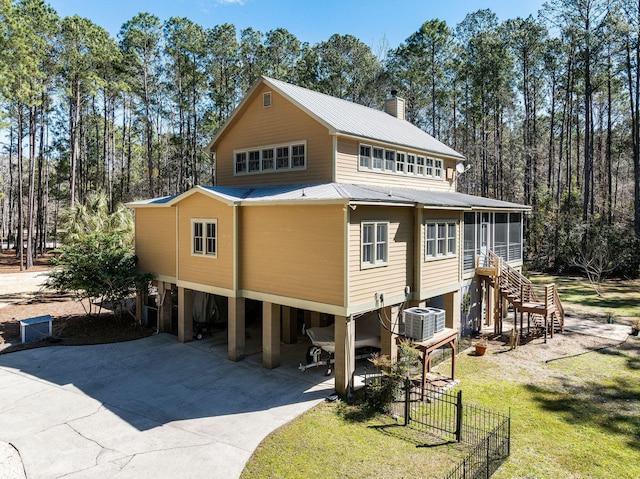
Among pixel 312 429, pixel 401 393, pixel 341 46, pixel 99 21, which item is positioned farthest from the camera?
pixel 341 46

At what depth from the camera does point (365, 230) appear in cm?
1238

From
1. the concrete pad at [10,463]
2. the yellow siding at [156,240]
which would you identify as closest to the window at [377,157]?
the yellow siding at [156,240]

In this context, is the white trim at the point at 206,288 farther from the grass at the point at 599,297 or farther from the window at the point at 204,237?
the grass at the point at 599,297

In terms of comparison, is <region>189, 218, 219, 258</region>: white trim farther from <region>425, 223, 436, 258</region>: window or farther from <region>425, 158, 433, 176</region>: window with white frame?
<region>425, 158, 433, 176</region>: window with white frame

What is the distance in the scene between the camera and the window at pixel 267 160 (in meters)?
17.9

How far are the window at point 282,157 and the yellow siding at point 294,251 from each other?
386 centimetres

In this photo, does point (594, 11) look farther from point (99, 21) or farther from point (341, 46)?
Result: point (99, 21)

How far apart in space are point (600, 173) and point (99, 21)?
51.8m

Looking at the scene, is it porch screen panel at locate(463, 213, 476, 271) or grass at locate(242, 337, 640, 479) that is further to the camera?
porch screen panel at locate(463, 213, 476, 271)

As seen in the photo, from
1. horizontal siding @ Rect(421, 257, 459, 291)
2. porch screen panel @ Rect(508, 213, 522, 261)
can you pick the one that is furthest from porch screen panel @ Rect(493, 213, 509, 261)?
horizontal siding @ Rect(421, 257, 459, 291)

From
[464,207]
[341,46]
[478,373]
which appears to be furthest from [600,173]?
[478,373]

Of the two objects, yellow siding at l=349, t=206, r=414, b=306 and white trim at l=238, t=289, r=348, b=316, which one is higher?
yellow siding at l=349, t=206, r=414, b=306

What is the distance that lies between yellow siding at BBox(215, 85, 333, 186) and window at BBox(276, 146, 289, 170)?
0.28 metres

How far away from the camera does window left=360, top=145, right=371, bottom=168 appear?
16859 mm
